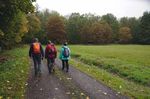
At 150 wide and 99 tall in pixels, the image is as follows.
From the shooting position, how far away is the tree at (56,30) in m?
116

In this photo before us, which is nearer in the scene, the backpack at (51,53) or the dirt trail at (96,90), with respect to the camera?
the dirt trail at (96,90)

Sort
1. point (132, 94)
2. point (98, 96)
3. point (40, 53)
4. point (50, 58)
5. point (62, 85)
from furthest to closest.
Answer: point (50, 58), point (40, 53), point (62, 85), point (132, 94), point (98, 96)

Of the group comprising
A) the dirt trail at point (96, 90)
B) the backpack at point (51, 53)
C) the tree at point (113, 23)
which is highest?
the tree at point (113, 23)

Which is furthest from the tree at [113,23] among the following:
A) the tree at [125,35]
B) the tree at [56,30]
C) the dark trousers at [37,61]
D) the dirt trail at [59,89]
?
the dirt trail at [59,89]

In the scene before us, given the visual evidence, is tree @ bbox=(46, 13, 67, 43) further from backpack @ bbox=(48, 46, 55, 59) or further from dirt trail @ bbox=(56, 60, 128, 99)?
dirt trail @ bbox=(56, 60, 128, 99)

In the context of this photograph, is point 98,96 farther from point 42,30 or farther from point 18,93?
point 42,30

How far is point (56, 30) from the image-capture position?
11581 cm

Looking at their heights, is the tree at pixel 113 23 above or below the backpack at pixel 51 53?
above

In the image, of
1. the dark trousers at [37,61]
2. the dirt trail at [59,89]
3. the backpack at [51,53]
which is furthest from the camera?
the backpack at [51,53]


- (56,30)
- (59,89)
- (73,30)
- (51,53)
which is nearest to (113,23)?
(73,30)

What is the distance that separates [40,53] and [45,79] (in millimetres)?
2142

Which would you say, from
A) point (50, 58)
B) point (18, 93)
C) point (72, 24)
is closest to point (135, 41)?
point (72, 24)

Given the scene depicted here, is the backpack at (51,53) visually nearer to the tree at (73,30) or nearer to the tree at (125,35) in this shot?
the tree at (125,35)

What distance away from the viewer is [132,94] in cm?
1528
